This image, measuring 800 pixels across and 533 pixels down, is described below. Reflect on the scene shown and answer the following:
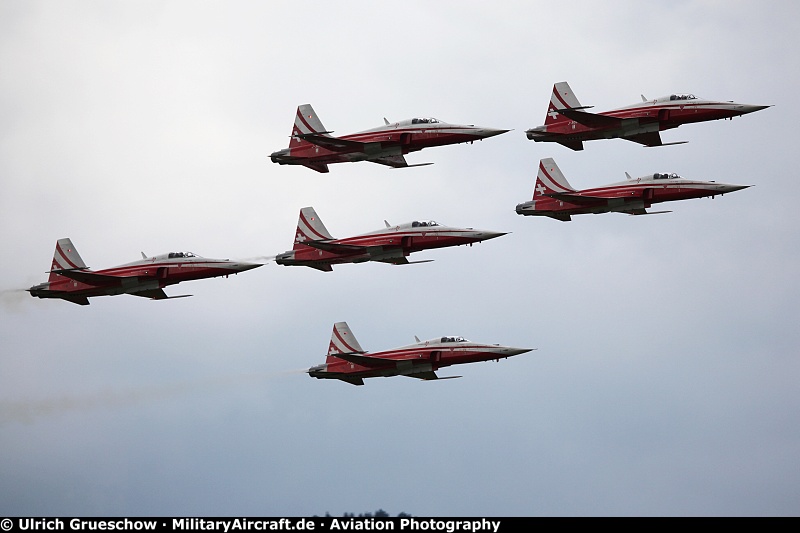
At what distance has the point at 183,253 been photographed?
13762cm

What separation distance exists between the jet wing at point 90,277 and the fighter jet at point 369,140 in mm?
15729

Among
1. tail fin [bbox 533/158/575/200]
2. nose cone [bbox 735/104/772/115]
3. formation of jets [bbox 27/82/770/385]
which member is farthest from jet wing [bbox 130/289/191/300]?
nose cone [bbox 735/104/772/115]

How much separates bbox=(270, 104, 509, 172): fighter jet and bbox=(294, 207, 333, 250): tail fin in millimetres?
4209

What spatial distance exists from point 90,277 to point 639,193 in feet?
138

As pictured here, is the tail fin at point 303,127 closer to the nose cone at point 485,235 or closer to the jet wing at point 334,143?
the jet wing at point 334,143

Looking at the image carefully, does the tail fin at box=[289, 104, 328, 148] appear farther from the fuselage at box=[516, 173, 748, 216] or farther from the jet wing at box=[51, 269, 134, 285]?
the fuselage at box=[516, 173, 748, 216]

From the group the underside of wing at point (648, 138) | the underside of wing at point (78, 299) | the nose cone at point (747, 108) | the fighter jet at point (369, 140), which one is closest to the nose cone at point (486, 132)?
the fighter jet at point (369, 140)

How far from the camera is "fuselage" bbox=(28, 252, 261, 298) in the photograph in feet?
449

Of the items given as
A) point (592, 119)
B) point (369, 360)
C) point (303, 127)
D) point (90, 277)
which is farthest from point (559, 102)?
point (90, 277)

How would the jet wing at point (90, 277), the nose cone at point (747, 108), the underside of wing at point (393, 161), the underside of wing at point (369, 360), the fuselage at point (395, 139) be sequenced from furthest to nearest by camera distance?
the underside of wing at point (393, 161), the underside of wing at point (369, 360), the fuselage at point (395, 139), the nose cone at point (747, 108), the jet wing at point (90, 277)

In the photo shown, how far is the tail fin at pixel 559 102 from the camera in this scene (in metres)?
142

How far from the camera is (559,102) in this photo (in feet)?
468
